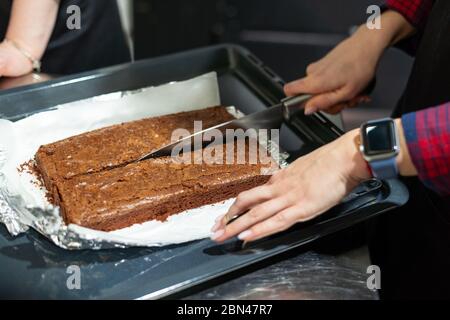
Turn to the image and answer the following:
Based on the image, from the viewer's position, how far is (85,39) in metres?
1.73

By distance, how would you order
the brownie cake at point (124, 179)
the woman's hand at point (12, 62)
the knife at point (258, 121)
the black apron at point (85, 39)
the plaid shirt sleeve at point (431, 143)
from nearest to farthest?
1. the plaid shirt sleeve at point (431, 143)
2. the brownie cake at point (124, 179)
3. the knife at point (258, 121)
4. the woman's hand at point (12, 62)
5. the black apron at point (85, 39)

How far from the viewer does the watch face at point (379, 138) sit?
96cm

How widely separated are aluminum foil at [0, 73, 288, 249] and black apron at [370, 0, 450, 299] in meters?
0.35

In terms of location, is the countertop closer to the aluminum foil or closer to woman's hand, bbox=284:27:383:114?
the aluminum foil

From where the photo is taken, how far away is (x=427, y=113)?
96cm

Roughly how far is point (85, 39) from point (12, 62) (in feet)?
0.89

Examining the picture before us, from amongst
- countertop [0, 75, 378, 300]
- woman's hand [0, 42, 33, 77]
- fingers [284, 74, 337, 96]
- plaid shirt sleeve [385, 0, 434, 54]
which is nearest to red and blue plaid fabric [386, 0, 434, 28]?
plaid shirt sleeve [385, 0, 434, 54]

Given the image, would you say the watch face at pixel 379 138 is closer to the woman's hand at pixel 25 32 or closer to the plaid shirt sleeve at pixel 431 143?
the plaid shirt sleeve at pixel 431 143

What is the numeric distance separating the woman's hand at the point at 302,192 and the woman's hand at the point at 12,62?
33.7 inches

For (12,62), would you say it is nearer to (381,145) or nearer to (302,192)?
(302,192)

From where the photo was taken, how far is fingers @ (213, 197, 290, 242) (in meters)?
1.04

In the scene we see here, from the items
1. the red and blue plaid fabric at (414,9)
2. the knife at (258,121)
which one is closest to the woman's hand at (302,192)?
the knife at (258,121)
